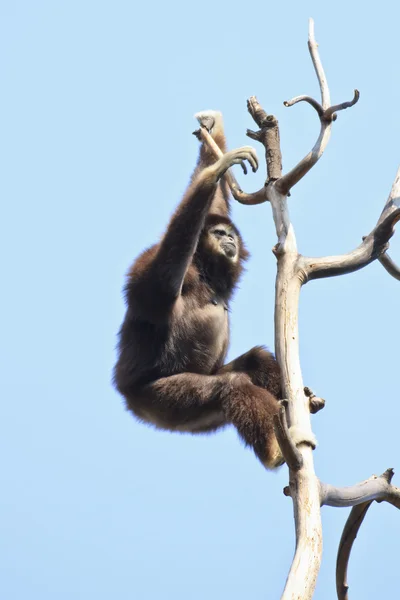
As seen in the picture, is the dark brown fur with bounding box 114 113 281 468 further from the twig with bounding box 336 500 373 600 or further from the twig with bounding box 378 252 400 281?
the twig with bounding box 378 252 400 281

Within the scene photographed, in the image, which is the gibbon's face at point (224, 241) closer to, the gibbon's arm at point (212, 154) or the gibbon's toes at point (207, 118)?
the gibbon's arm at point (212, 154)

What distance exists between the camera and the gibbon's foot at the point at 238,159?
8516 millimetres

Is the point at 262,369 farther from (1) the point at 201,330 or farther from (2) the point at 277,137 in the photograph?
(2) the point at 277,137

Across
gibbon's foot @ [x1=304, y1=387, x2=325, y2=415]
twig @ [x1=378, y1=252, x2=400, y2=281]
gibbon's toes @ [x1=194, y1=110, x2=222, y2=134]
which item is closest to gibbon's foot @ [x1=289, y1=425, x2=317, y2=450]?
gibbon's foot @ [x1=304, y1=387, x2=325, y2=415]

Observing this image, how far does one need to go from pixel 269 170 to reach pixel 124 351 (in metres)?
2.59

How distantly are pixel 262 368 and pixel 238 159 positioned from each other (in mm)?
2111

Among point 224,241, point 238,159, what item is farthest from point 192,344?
point 238,159

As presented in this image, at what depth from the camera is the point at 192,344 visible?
952 centimetres

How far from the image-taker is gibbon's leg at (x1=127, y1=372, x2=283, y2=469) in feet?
26.6

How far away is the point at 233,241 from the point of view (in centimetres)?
1005

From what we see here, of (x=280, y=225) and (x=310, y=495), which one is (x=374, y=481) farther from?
(x=280, y=225)

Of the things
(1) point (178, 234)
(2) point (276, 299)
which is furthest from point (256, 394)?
(1) point (178, 234)

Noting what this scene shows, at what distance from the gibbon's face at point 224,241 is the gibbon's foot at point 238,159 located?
1475 millimetres

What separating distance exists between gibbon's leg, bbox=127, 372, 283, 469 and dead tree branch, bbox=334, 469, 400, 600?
2.85 ft
